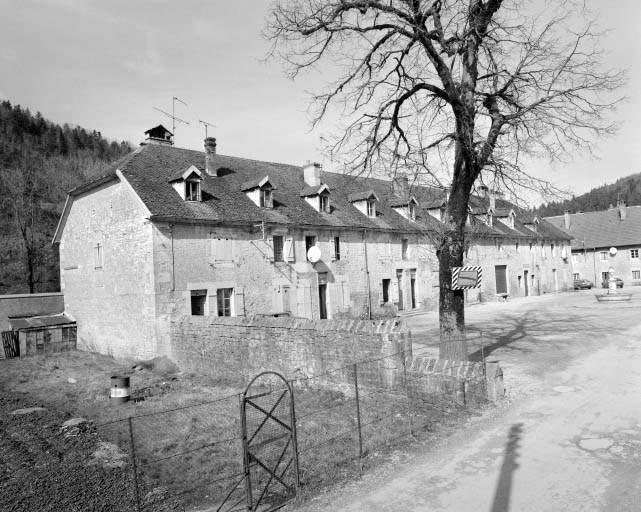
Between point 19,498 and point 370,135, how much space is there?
387 inches

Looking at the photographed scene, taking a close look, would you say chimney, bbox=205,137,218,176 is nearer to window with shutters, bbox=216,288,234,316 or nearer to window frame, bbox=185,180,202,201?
window frame, bbox=185,180,202,201

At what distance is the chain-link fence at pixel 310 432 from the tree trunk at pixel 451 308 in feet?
4.52

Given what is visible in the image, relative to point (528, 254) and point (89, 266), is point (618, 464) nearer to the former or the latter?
point (89, 266)


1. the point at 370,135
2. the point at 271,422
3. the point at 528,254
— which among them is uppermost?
the point at 370,135

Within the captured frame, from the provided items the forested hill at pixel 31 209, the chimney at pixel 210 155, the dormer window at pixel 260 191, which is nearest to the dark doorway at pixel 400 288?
the dormer window at pixel 260 191

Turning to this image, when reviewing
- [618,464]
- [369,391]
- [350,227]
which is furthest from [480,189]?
[350,227]

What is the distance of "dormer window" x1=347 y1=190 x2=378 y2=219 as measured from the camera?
28594 millimetres

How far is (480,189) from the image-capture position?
484 inches

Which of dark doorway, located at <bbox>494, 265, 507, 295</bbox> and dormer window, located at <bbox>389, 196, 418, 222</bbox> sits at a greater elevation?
dormer window, located at <bbox>389, 196, 418, 222</bbox>

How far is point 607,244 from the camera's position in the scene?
5362cm

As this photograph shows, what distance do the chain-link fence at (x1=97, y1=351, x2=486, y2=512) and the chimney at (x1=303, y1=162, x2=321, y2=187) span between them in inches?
693

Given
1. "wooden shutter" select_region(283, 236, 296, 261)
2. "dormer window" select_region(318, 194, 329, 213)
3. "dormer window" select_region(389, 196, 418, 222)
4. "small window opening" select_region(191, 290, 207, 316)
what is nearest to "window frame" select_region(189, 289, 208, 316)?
"small window opening" select_region(191, 290, 207, 316)

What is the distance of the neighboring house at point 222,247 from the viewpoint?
756 inches

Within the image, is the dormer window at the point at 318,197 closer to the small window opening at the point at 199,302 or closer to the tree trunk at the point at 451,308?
the small window opening at the point at 199,302
